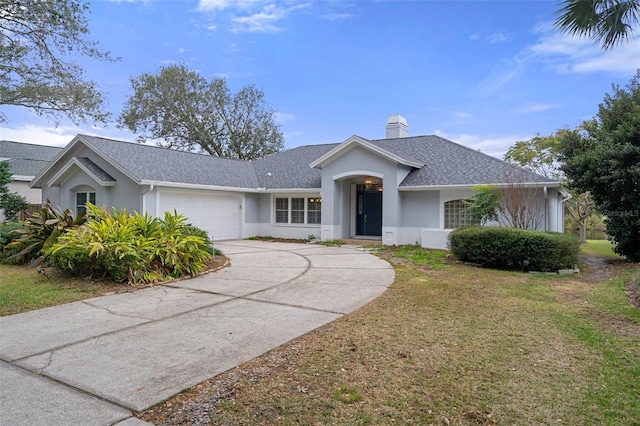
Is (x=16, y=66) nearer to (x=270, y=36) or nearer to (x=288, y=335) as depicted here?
(x=270, y=36)

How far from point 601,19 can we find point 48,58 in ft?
61.9

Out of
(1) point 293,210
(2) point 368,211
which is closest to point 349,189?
(2) point 368,211

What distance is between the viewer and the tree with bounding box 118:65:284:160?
115 ft

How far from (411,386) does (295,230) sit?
1598 centimetres

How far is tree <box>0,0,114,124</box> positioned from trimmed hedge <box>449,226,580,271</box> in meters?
16.1

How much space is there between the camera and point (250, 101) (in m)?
37.1

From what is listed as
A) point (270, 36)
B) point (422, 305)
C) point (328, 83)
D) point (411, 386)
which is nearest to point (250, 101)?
point (328, 83)

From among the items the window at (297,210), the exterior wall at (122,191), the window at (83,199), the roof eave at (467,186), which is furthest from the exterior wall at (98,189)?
the roof eave at (467,186)

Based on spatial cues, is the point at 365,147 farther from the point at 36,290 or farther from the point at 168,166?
the point at 36,290

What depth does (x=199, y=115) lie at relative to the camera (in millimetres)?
36250

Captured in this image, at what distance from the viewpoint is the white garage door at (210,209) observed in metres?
16.4

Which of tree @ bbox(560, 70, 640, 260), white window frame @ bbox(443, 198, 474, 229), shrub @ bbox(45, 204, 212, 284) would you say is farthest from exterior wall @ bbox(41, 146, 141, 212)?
tree @ bbox(560, 70, 640, 260)

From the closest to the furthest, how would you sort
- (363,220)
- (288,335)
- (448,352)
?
(448,352)
(288,335)
(363,220)

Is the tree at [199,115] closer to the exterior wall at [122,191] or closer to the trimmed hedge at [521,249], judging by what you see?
the exterior wall at [122,191]
